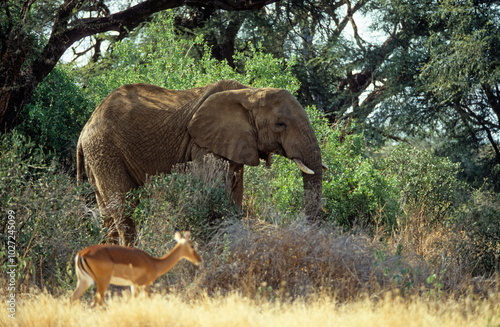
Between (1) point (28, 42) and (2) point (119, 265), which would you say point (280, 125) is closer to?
(2) point (119, 265)

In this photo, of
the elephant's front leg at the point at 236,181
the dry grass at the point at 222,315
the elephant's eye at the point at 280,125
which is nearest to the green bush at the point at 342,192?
the elephant's front leg at the point at 236,181

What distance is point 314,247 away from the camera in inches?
280

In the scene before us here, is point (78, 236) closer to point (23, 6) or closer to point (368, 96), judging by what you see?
point (23, 6)

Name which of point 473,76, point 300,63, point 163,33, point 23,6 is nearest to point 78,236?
point 23,6

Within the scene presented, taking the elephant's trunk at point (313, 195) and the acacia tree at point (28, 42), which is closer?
the elephant's trunk at point (313, 195)

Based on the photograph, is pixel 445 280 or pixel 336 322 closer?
A: pixel 336 322

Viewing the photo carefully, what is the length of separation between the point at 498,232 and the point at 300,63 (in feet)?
42.0

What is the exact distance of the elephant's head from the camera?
9.16 metres

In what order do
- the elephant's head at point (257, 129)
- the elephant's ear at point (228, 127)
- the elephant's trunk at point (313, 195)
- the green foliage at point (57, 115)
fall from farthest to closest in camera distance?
the green foliage at point (57, 115) < the elephant's ear at point (228, 127) < the elephant's head at point (257, 129) < the elephant's trunk at point (313, 195)

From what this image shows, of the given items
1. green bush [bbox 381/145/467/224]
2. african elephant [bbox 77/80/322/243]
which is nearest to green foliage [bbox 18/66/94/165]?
african elephant [bbox 77/80/322/243]

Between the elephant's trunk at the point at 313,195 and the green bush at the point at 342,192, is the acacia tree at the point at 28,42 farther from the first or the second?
the elephant's trunk at the point at 313,195

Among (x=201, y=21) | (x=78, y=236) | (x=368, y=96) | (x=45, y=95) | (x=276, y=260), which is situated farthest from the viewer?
(x=368, y=96)

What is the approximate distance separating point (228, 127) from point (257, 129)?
47 centimetres

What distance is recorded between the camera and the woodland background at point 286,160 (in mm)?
7020
